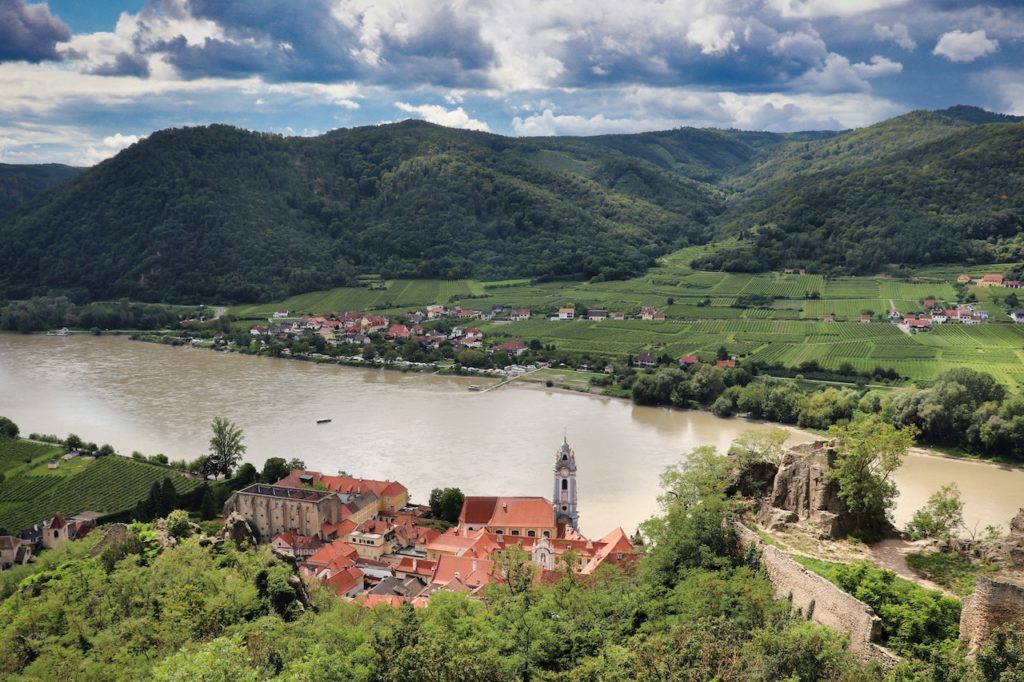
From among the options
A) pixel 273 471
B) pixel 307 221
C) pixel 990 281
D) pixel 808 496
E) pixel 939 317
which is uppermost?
pixel 307 221

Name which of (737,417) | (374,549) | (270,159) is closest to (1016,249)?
(737,417)

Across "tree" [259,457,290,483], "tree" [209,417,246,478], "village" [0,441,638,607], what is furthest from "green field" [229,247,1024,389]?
"village" [0,441,638,607]

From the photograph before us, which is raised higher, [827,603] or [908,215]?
[908,215]

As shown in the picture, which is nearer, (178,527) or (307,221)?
(178,527)

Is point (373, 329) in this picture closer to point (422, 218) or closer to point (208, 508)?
point (422, 218)

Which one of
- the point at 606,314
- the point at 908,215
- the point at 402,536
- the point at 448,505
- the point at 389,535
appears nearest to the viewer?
the point at 389,535

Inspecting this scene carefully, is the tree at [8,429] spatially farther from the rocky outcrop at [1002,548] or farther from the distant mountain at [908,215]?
the distant mountain at [908,215]

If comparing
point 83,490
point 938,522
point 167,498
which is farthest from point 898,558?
point 83,490

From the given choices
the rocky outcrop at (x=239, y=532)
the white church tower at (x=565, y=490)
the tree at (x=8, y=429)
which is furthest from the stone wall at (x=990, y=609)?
the tree at (x=8, y=429)
